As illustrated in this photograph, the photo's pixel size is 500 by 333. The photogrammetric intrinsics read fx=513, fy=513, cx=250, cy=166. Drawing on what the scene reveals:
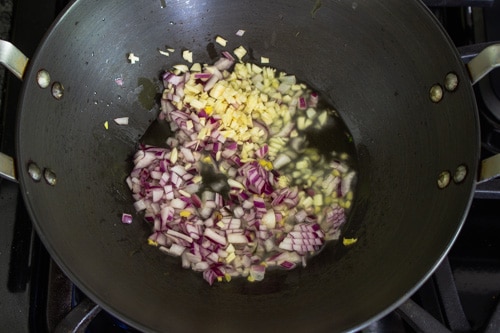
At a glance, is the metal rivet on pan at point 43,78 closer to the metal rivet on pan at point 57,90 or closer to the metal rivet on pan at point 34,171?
the metal rivet on pan at point 57,90

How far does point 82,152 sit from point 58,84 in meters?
0.16

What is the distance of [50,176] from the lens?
1015 millimetres

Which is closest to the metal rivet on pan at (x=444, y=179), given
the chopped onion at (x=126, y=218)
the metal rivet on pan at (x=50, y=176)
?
the chopped onion at (x=126, y=218)

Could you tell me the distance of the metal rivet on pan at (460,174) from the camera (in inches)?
38.6

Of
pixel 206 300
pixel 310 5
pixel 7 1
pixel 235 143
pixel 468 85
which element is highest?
pixel 7 1

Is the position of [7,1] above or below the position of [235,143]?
above

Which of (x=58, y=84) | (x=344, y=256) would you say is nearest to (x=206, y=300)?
(x=344, y=256)

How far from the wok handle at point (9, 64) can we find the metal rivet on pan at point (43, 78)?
0.06 metres

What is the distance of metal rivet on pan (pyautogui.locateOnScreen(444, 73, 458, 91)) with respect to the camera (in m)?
1.01

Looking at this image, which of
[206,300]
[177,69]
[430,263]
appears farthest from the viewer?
[177,69]

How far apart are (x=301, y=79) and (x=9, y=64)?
27.6 inches

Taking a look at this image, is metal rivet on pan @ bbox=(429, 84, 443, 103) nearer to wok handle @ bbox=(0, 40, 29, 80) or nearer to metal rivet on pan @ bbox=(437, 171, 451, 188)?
metal rivet on pan @ bbox=(437, 171, 451, 188)

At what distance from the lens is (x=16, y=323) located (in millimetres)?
939

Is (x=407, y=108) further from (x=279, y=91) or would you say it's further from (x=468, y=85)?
(x=279, y=91)
